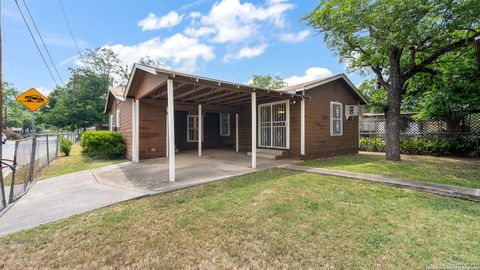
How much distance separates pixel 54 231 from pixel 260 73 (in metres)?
36.0

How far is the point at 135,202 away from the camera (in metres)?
4.06

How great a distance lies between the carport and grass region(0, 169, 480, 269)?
217 centimetres

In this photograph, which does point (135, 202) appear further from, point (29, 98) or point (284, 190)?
point (29, 98)

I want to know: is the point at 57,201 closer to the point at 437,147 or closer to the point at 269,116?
the point at 269,116

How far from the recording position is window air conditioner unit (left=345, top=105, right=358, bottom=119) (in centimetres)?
1074

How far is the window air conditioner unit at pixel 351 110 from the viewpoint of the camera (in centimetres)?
1074

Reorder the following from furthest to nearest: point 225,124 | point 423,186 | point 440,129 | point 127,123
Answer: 1. point 225,124
2. point 440,129
3. point 127,123
4. point 423,186

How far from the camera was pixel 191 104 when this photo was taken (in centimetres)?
958

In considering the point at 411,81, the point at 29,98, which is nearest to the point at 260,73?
the point at 411,81

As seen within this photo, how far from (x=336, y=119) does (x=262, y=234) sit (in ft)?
29.1

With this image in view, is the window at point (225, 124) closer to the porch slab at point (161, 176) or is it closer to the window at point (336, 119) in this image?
the window at point (336, 119)

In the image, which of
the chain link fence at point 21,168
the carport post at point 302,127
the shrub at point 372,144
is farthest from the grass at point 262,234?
the shrub at point 372,144

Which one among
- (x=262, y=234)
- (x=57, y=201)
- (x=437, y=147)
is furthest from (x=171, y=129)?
(x=437, y=147)

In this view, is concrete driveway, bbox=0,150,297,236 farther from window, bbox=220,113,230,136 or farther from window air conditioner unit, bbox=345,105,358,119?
window air conditioner unit, bbox=345,105,358,119
